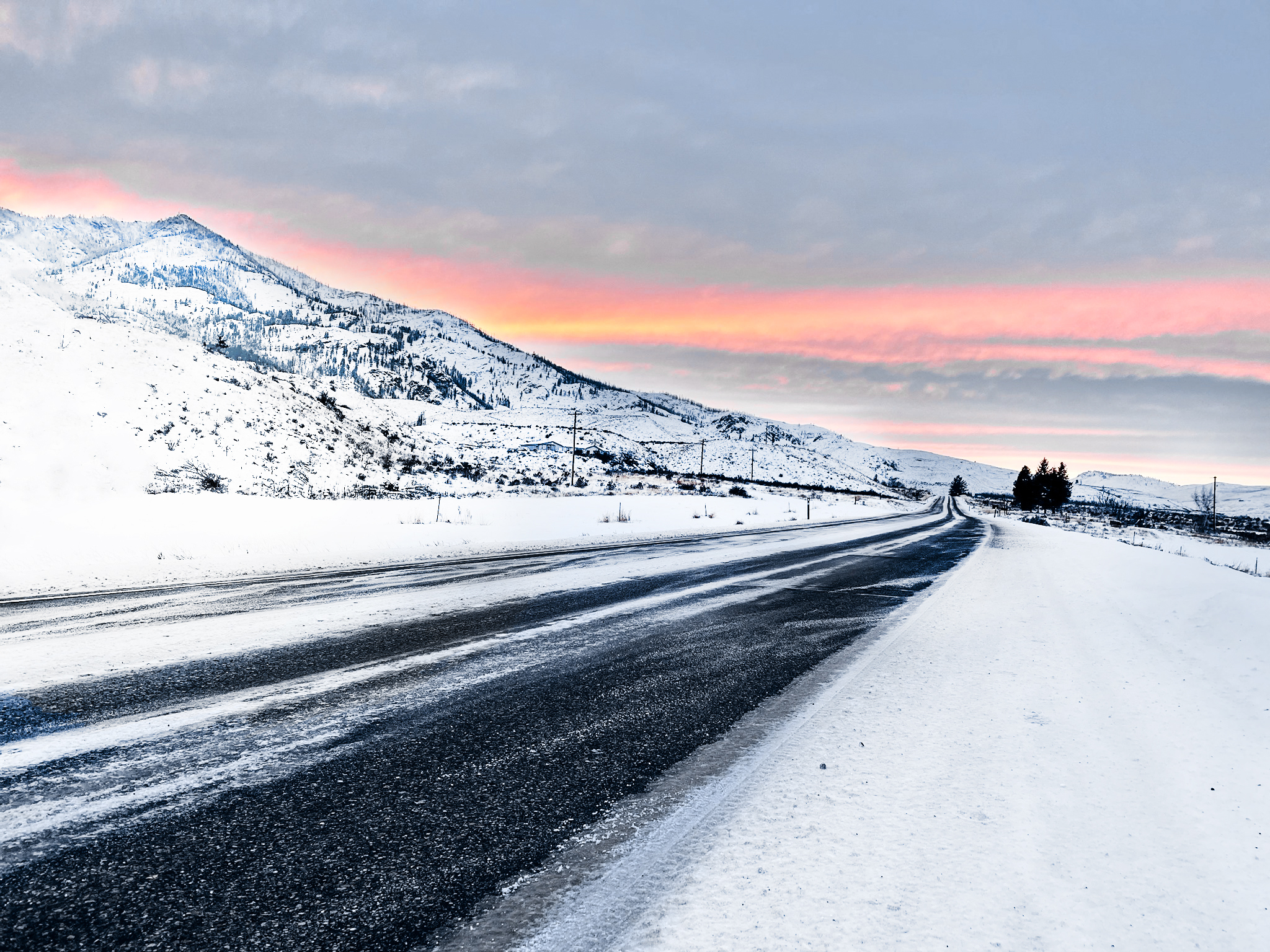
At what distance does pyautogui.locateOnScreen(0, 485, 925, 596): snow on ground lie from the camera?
9.02 m

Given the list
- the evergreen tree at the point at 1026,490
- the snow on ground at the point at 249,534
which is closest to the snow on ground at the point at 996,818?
the snow on ground at the point at 249,534

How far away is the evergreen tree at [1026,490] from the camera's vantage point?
119 m

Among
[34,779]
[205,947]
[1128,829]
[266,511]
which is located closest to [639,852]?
[205,947]

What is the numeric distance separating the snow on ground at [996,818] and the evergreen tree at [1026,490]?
126 m

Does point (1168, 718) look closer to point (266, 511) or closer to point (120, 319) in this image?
point (266, 511)

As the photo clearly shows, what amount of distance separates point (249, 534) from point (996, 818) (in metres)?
13.9

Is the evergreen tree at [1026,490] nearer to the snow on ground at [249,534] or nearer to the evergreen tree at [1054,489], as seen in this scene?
the evergreen tree at [1054,489]

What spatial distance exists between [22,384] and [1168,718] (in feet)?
116

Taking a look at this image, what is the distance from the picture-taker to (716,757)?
3428mm

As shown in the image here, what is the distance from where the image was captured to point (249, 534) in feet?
43.3

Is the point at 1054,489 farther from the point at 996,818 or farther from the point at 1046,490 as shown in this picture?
the point at 996,818

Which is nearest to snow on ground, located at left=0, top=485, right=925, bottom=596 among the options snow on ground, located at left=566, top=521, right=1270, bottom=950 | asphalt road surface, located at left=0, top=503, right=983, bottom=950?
asphalt road surface, located at left=0, top=503, right=983, bottom=950

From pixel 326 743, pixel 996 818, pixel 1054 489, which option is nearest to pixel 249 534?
pixel 326 743

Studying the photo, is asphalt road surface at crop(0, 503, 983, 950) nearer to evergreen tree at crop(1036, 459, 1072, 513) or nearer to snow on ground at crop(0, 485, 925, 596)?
snow on ground at crop(0, 485, 925, 596)
